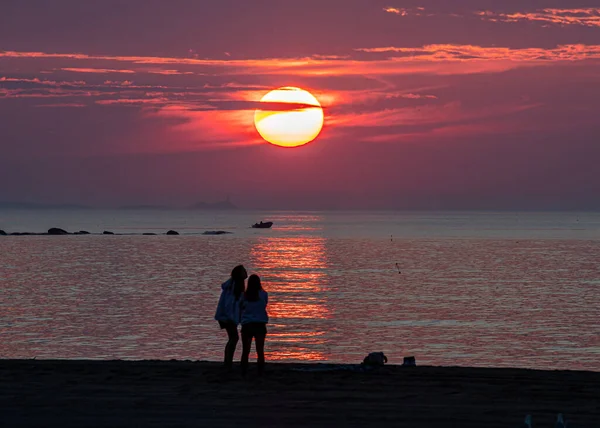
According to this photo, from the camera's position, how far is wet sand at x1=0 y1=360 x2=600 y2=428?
1453 centimetres

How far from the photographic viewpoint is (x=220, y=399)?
16469 mm

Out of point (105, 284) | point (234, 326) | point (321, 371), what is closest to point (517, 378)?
point (321, 371)

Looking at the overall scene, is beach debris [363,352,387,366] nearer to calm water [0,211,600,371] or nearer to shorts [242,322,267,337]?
shorts [242,322,267,337]

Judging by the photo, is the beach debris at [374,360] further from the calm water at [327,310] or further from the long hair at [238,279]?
the calm water at [327,310]

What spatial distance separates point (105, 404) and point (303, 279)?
226 feet

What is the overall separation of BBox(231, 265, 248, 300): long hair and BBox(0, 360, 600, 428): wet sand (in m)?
1.87

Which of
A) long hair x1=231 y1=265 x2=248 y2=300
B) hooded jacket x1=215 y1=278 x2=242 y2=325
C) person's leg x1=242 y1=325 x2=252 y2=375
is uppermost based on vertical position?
long hair x1=231 y1=265 x2=248 y2=300

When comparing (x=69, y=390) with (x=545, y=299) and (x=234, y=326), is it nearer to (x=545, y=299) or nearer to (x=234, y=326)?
(x=234, y=326)

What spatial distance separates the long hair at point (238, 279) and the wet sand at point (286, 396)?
187 centimetres

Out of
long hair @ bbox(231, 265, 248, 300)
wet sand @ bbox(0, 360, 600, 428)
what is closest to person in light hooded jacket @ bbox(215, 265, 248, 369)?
long hair @ bbox(231, 265, 248, 300)

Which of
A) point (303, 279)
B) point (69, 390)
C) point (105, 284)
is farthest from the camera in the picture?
point (303, 279)

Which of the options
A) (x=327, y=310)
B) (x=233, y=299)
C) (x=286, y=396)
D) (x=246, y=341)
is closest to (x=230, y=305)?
(x=233, y=299)

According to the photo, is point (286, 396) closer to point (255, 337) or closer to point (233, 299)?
point (255, 337)

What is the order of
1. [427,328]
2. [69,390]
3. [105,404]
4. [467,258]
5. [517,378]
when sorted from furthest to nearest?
[467,258] → [427,328] → [517,378] → [69,390] → [105,404]
